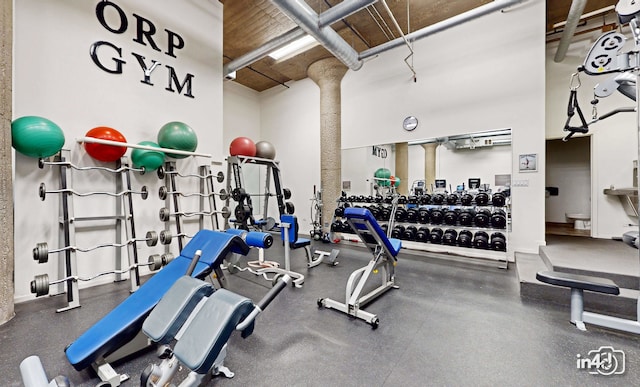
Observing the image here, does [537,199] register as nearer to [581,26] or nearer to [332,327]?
[581,26]

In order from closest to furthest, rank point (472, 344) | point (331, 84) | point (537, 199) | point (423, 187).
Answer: point (472, 344), point (537, 199), point (423, 187), point (331, 84)

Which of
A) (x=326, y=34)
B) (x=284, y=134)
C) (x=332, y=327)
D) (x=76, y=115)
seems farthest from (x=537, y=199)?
(x=76, y=115)

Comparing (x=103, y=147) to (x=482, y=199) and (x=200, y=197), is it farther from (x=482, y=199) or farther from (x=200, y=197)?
(x=482, y=199)

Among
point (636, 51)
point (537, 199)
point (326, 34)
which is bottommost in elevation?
point (537, 199)

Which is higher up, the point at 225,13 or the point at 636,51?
the point at 225,13

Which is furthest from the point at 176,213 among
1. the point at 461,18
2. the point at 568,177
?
the point at 568,177

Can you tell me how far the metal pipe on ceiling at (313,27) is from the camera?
3.51 metres

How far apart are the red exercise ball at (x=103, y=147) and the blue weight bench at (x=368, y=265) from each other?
2812 millimetres

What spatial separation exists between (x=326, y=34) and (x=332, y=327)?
4192 millimetres

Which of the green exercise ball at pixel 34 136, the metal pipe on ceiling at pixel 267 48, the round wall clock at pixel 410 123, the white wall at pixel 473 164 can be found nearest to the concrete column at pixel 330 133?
the round wall clock at pixel 410 123

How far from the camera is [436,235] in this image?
14.7 feet

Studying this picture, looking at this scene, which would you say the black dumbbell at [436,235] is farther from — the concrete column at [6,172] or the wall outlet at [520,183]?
the concrete column at [6,172]

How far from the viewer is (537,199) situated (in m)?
4.18

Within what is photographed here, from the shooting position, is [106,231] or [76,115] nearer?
[76,115]
